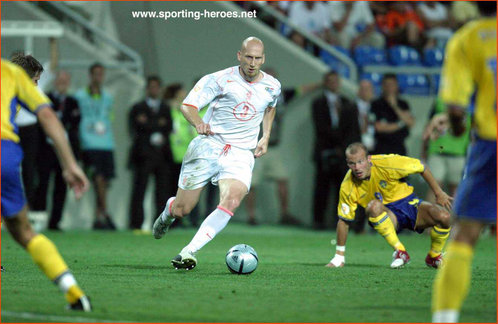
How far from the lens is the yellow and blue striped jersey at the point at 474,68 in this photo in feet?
18.8

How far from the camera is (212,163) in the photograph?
10.2 m

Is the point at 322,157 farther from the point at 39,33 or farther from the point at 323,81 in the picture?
the point at 39,33

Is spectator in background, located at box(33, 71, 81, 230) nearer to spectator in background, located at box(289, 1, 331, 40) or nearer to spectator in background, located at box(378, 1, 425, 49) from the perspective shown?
spectator in background, located at box(289, 1, 331, 40)

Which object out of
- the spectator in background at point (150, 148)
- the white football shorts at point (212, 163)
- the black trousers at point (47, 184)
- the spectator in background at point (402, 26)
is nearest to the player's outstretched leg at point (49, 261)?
the white football shorts at point (212, 163)

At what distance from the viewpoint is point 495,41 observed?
578 centimetres

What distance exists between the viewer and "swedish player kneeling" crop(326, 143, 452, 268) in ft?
34.3

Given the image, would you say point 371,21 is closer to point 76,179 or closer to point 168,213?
point 168,213

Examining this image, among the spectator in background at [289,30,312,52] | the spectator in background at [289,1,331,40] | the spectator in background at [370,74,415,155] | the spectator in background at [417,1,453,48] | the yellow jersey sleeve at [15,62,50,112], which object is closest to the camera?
the yellow jersey sleeve at [15,62,50,112]

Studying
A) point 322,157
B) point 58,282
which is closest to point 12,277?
point 58,282

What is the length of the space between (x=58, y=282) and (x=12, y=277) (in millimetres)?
2551

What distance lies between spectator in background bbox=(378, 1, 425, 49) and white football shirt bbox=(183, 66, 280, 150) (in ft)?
32.0

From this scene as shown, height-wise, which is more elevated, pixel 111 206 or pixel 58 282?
pixel 58 282

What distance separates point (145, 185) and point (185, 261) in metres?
7.18

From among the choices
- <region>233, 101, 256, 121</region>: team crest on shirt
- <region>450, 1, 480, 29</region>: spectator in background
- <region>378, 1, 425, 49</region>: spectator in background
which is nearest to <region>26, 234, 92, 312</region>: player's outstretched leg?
<region>233, 101, 256, 121</region>: team crest on shirt
